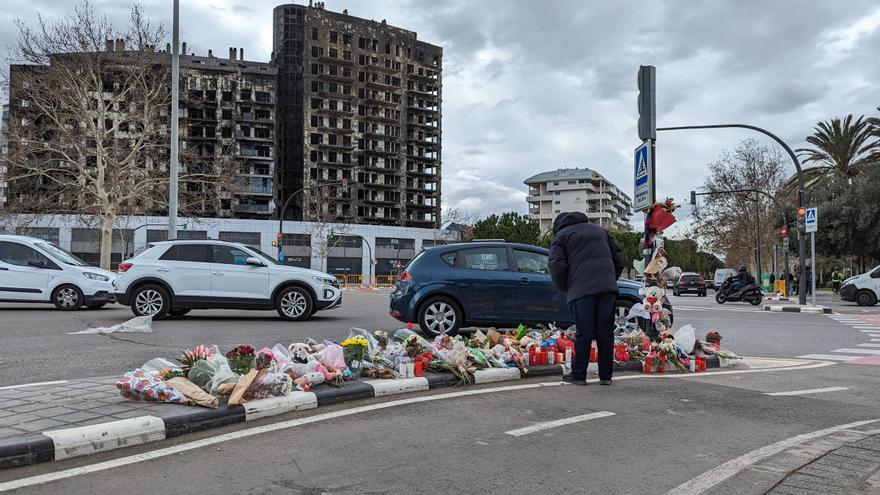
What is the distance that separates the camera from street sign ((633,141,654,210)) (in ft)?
29.3

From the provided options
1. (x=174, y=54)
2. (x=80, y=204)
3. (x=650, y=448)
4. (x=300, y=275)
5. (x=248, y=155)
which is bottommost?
(x=650, y=448)

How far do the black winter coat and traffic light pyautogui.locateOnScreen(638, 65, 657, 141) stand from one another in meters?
2.92

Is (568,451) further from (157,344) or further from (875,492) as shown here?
(157,344)

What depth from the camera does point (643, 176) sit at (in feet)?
30.2

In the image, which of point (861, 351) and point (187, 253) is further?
point (187, 253)

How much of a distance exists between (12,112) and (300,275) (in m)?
25.3

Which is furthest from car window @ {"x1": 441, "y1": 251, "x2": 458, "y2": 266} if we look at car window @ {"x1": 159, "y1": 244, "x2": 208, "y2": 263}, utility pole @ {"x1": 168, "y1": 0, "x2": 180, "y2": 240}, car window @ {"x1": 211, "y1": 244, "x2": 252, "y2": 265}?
utility pole @ {"x1": 168, "y1": 0, "x2": 180, "y2": 240}

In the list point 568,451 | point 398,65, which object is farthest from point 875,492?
point 398,65

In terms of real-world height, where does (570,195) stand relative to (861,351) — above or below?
above

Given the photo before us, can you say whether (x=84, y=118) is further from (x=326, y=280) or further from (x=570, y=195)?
(x=570, y=195)

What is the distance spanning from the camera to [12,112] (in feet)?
101

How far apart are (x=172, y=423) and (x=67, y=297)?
13381 millimetres

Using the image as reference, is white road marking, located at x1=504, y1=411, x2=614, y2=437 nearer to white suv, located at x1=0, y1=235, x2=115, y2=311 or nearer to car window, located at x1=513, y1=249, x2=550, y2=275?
car window, located at x1=513, y1=249, x2=550, y2=275

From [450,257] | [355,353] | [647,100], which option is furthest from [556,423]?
[450,257]
